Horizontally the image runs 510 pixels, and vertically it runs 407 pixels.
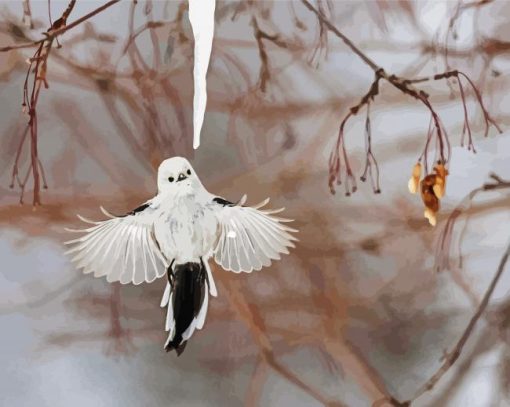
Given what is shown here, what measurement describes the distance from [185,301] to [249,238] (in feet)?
0.49

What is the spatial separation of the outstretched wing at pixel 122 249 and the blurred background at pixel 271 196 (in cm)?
2

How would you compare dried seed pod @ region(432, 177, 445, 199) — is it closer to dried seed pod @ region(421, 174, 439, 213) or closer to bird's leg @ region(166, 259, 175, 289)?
dried seed pod @ region(421, 174, 439, 213)

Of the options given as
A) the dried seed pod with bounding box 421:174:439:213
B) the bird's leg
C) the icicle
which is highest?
the icicle

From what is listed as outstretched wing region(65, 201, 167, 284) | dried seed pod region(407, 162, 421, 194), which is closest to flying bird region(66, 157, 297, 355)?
outstretched wing region(65, 201, 167, 284)

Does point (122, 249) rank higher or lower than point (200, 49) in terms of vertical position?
lower

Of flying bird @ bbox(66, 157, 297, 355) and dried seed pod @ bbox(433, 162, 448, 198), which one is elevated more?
dried seed pod @ bbox(433, 162, 448, 198)

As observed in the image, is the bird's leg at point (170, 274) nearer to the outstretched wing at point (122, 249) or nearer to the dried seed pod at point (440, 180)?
the outstretched wing at point (122, 249)

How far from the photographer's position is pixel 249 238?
1.03 metres

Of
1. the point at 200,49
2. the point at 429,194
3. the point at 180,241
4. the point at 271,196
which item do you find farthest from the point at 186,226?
the point at 429,194

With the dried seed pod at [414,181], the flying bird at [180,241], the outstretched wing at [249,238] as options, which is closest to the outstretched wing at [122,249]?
the flying bird at [180,241]

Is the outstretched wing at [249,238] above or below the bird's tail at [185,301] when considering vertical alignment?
above

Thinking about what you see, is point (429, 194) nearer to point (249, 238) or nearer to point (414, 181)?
point (414, 181)

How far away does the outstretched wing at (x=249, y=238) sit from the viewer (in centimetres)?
102

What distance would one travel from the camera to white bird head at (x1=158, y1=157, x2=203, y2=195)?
1.02m
